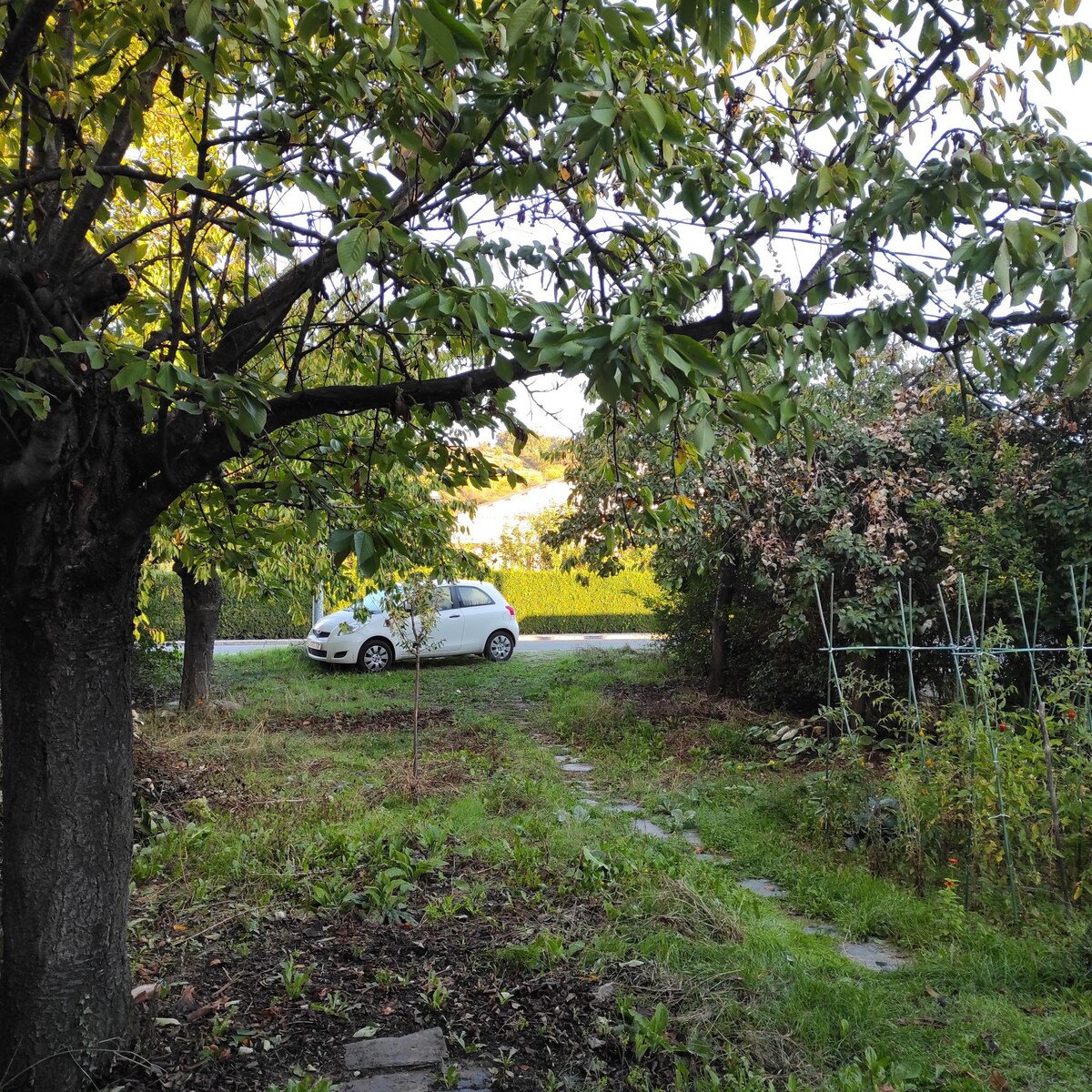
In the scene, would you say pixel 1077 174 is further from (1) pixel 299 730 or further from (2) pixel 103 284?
(1) pixel 299 730

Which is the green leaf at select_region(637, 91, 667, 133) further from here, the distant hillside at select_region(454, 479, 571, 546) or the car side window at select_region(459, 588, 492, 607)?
the distant hillside at select_region(454, 479, 571, 546)

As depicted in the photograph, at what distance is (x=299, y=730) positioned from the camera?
31.1 feet

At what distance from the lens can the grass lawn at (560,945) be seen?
3.03m

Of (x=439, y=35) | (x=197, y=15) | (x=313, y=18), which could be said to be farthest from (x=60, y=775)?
(x=439, y=35)

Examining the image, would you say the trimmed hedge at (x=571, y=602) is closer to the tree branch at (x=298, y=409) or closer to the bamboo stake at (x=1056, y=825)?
the bamboo stake at (x=1056, y=825)

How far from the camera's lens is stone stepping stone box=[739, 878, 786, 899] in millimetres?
4762

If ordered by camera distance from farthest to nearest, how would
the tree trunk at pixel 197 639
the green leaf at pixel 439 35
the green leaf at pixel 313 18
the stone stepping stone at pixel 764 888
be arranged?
the tree trunk at pixel 197 639
the stone stepping stone at pixel 764 888
the green leaf at pixel 313 18
the green leaf at pixel 439 35

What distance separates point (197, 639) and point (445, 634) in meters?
6.08

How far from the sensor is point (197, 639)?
10.2 m

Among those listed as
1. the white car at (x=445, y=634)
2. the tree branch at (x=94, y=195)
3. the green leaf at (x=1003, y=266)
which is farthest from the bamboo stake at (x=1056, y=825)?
the white car at (x=445, y=634)

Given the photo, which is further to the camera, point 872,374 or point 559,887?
point 872,374

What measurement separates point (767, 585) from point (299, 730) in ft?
16.8

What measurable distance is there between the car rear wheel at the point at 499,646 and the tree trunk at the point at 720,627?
623cm

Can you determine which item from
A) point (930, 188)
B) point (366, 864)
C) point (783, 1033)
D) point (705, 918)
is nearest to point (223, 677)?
point (366, 864)
